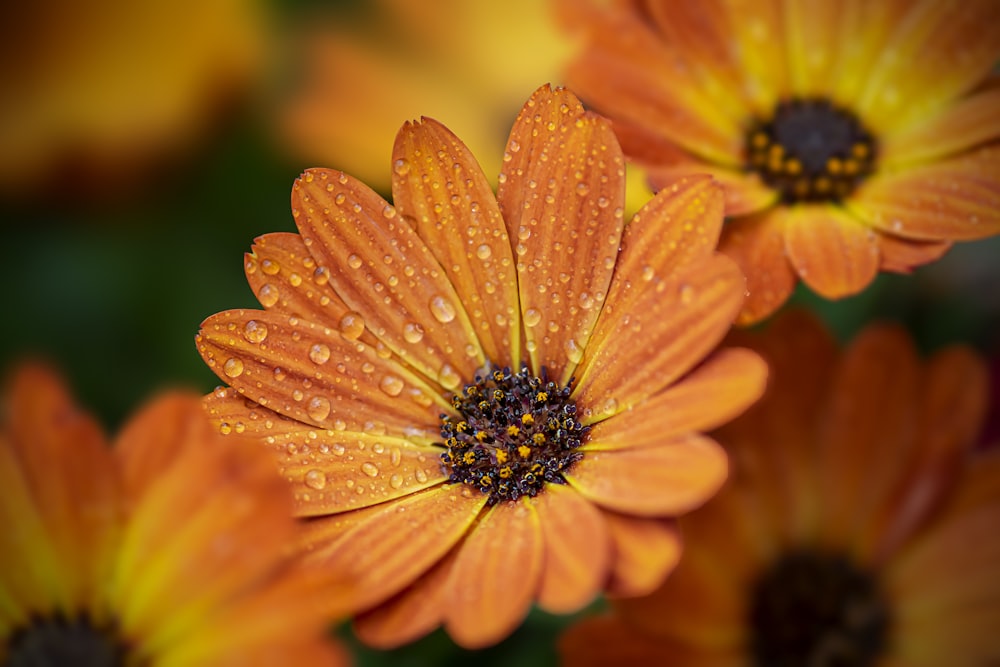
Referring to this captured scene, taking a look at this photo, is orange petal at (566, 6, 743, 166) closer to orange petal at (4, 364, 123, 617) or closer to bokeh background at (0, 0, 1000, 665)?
bokeh background at (0, 0, 1000, 665)

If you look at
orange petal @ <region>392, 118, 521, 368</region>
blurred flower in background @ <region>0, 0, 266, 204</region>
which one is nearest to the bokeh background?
blurred flower in background @ <region>0, 0, 266, 204</region>

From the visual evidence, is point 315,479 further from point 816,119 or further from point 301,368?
point 816,119

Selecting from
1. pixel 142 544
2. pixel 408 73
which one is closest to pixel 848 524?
pixel 142 544

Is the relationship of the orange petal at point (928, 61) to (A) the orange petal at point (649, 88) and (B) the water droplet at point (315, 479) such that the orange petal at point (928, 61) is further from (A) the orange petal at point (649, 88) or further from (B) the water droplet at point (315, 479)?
(B) the water droplet at point (315, 479)

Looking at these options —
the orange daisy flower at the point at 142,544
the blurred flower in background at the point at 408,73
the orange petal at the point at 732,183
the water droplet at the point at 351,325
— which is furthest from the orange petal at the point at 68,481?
the blurred flower in background at the point at 408,73

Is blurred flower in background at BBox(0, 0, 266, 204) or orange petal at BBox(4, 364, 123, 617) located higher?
blurred flower in background at BBox(0, 0, 266, 204)

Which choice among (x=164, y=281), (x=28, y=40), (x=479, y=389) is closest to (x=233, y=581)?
(x=479, y=389)
